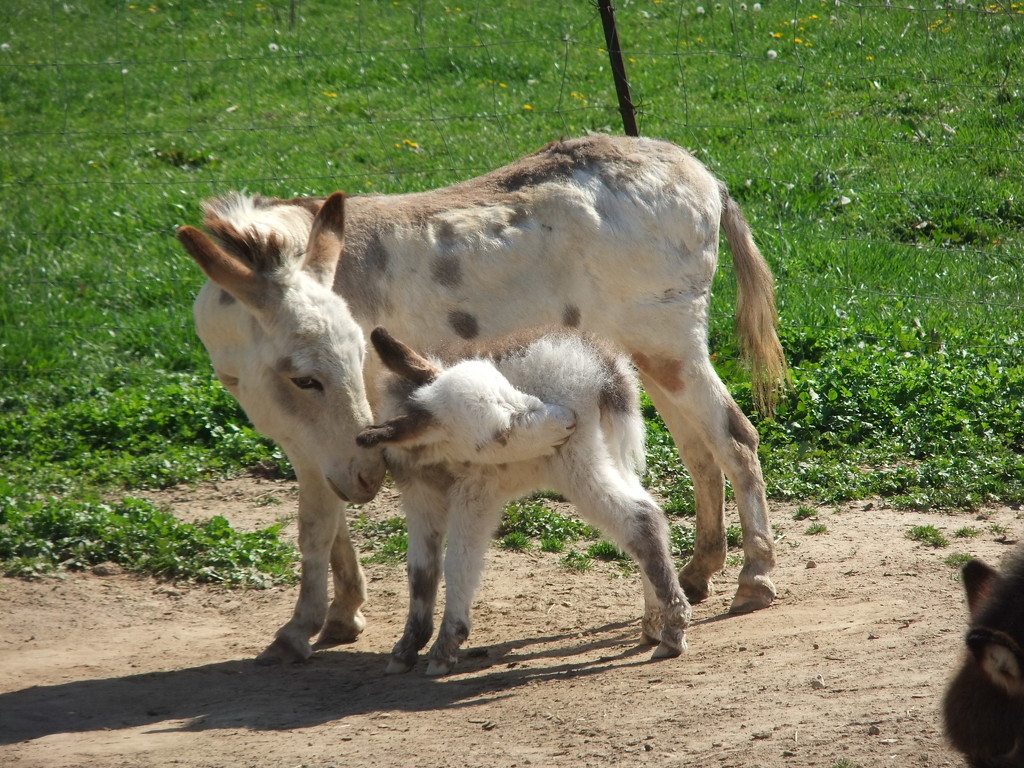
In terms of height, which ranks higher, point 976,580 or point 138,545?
point 976,580

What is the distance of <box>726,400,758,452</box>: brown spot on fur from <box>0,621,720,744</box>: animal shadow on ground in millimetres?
1011

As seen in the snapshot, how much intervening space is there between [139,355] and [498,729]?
16.0 feet

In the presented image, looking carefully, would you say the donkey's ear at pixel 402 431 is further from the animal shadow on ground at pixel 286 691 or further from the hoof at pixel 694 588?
the hoof at pixel 694 588

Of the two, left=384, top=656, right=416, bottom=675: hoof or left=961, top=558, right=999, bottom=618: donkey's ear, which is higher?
left=961, top=558, right=999, bottom=618: donkey's ear

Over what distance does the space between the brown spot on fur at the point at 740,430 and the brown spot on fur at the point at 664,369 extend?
0.83ft

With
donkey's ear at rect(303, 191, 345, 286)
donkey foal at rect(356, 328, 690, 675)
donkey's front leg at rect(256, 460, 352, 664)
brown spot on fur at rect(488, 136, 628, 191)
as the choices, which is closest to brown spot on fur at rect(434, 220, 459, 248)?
brown spot on fur at rect(488, 136, 628, 191)

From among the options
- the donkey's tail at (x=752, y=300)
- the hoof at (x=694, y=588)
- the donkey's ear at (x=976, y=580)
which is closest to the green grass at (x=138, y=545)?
the hoof at (x=694, y=588)

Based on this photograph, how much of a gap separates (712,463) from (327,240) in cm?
200

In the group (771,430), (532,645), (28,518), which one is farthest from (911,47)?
(28,518)

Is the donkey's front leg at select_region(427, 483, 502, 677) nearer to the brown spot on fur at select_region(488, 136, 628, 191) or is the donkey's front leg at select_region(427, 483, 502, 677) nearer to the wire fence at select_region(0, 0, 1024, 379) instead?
the brown spot on fur at select_region(488, 136, 628, 191)

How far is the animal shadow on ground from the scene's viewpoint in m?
3.38

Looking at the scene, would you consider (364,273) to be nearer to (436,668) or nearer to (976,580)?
(436,668)

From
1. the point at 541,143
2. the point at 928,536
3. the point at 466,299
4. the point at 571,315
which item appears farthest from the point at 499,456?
the point at 541,143

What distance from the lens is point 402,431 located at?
3.43 meters
